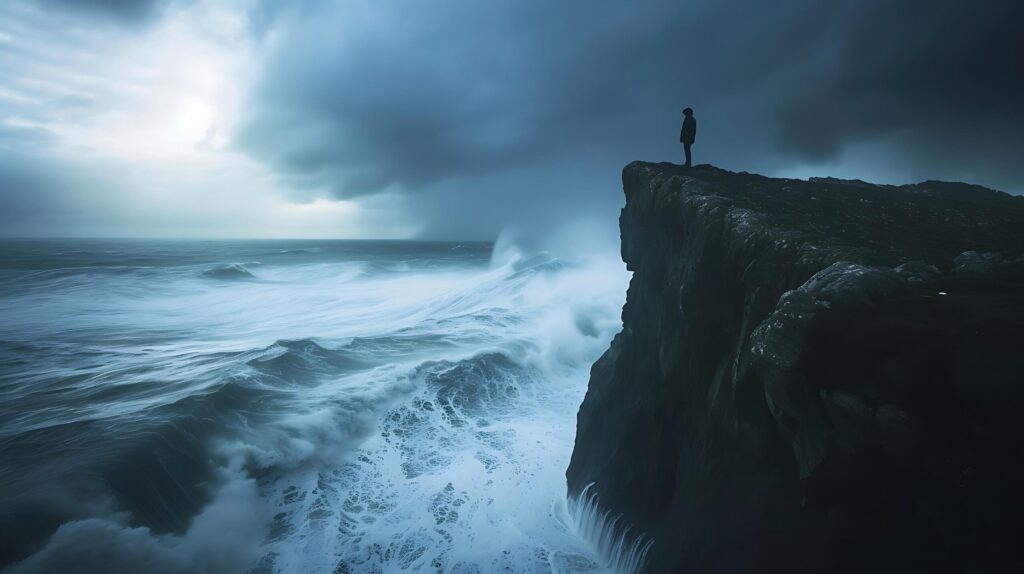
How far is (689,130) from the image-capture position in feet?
31.9

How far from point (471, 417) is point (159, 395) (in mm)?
9119

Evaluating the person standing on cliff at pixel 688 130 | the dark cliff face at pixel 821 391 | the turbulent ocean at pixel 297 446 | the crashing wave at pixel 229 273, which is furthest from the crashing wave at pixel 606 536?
the crashing wave at pixel 229 273

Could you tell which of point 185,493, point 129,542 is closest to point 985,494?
point 129,542

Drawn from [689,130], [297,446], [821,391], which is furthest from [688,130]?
[297,446]

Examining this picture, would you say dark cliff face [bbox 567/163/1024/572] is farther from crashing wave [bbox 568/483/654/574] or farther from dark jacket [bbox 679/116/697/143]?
dark jacket [bbox 679/116/697/143]

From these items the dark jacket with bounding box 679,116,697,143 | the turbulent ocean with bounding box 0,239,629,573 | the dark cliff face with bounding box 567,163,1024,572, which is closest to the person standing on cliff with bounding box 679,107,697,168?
the dark jacket with bounding box 679,116,697,143

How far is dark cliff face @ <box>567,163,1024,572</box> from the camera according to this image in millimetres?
2684

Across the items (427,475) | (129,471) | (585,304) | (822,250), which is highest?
(822,250)

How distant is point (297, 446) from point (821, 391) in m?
11.3

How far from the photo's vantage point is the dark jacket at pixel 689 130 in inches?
381

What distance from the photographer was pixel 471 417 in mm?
13359

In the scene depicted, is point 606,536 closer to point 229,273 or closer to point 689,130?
point 689,130

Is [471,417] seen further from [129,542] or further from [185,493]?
[129,542]

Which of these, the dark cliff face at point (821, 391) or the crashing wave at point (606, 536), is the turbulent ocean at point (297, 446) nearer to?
the crashing wave at point (606, 536)
